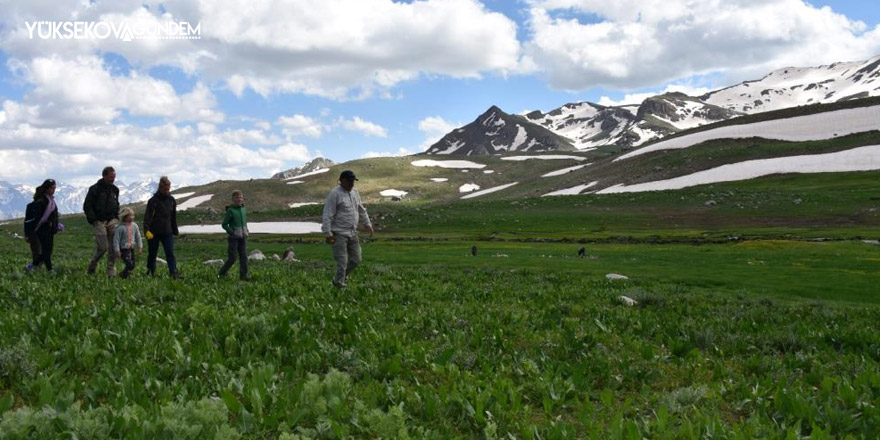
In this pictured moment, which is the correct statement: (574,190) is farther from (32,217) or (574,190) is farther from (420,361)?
(420,361)

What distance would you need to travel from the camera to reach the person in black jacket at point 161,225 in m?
17.8

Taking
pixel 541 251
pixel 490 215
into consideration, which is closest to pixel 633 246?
pixel 541 251

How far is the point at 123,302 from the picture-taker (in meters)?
11.8

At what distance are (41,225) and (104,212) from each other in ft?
9.27

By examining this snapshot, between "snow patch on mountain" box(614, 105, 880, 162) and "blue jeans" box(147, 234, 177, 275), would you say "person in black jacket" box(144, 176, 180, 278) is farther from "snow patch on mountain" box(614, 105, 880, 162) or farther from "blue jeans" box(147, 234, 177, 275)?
"snow patch on mountain" box(614, 105, 880, 162)

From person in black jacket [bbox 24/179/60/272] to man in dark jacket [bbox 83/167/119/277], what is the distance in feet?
6.65

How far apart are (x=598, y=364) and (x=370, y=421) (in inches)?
170

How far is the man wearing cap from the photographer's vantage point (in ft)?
53.9

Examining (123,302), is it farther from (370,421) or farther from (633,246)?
(633,246)

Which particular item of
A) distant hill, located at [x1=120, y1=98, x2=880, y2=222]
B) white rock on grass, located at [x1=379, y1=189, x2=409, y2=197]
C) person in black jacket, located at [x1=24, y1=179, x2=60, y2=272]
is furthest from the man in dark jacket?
white rock on grass, located at [x1=379, y1=189, x2=409, y2=197]

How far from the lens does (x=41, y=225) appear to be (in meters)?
18.6

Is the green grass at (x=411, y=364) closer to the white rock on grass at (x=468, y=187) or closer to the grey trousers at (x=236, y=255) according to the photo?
the grey trousers at (x=236, y=255)

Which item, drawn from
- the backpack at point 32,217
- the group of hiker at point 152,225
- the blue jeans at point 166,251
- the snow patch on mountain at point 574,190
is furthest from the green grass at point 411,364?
the snow patch on mountain at point 574,190

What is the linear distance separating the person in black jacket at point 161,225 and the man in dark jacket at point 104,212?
3.19 feet
